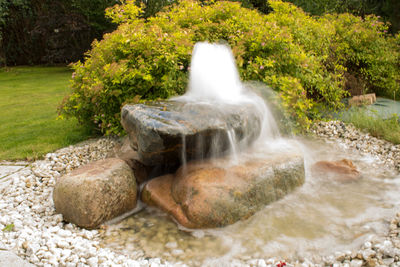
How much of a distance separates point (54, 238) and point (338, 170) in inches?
157

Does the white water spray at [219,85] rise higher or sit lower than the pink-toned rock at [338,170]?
higher

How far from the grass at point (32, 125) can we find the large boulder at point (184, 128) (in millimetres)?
2470

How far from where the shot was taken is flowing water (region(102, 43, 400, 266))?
10.5 feet

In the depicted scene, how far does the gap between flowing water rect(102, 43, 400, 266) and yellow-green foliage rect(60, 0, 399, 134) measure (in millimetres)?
717

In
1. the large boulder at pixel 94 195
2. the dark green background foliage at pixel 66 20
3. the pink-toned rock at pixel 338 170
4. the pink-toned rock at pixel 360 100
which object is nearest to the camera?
the large boulder at pixel 94 195

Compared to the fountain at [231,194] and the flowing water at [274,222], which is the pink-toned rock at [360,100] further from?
the fountain at [231,194]

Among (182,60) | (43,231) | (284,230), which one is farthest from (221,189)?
(182,60)

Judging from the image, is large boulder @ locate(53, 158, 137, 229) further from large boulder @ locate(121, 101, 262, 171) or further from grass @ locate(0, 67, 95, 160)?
grass @ locate(0, 67, 95, 160)

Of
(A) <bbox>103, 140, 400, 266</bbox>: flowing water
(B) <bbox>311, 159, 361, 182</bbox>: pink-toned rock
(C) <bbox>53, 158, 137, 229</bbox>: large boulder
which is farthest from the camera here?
(B) <bbox>311, 159, 361, 182</bbox>: pink-toned rock

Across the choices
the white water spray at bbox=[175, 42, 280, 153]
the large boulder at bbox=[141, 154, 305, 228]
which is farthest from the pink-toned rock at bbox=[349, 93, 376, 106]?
the large boulder at bbox=[141, 154, 305, 228]

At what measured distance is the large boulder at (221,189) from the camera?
3.66 metres

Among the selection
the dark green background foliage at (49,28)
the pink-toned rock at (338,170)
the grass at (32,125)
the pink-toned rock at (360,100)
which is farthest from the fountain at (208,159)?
the dark green background foliage at (49,28)

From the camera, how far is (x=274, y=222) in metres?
3.72

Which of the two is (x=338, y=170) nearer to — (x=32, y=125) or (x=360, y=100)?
(x=360, y=100)
